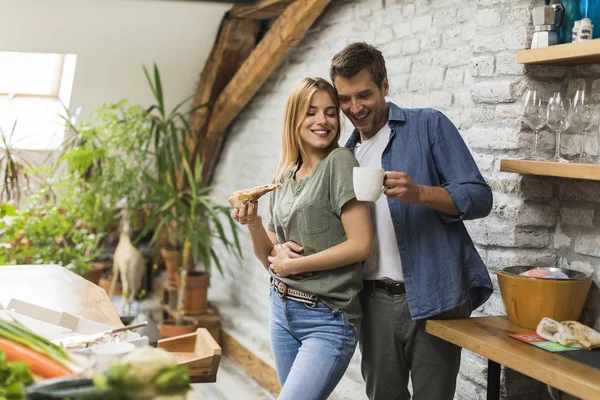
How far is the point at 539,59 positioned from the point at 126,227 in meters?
3.87

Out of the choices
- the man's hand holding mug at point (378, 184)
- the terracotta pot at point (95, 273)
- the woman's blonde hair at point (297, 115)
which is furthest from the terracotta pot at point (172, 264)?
the man's hand holding mug at point (378, 184)

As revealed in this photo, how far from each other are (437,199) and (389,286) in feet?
1.16

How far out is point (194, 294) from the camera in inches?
217

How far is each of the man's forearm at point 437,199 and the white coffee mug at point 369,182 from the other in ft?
0.46

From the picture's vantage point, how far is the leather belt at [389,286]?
7.74 ft

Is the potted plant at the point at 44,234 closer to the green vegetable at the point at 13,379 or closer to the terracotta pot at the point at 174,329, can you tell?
the terracotta pot at the point at 174,329

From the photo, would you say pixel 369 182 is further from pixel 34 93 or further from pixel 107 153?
pixel 34 93

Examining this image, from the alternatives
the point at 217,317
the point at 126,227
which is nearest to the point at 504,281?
the point at 217,317

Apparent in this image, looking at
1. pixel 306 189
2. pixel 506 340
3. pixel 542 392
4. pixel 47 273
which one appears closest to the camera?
pixel 506 340

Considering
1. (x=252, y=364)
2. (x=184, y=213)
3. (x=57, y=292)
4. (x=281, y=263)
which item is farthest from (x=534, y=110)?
(x=184, y=213)

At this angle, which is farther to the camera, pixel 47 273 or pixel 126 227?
pixel 126 227

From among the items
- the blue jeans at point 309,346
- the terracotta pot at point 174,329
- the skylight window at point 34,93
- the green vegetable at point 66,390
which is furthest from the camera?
the skylight window at point 34,93

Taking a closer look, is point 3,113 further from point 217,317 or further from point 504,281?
point 504,281

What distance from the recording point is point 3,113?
5.89m
